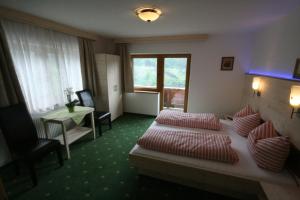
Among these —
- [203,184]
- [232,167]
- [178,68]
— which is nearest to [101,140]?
[203,184]

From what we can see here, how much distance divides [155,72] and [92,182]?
3.10 m

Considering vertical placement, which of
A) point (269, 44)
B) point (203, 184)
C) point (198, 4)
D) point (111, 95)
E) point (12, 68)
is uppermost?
point (198, 4)

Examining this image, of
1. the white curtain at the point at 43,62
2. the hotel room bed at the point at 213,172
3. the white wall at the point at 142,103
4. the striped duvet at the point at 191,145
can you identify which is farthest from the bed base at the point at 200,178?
the white wall at the point at 142,103

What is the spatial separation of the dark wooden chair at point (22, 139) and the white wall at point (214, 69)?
3.05 meters

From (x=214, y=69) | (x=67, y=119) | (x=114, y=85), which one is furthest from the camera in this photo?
(x=114, y=85)

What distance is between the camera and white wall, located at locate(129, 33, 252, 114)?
3418 millimetres

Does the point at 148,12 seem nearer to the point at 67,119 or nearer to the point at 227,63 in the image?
the point at 67,119

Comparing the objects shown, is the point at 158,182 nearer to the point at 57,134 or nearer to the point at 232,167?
the point at 232,167

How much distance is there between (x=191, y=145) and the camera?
1884 mm

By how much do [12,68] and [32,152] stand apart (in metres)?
1.20

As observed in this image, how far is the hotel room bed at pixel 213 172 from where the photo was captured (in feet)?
4.99

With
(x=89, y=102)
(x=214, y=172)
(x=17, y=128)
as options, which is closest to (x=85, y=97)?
(x=89, y=102)

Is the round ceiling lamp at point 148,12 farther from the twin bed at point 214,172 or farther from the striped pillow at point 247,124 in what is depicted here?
the striped pillow at point 247,124

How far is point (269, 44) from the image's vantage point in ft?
8.16
